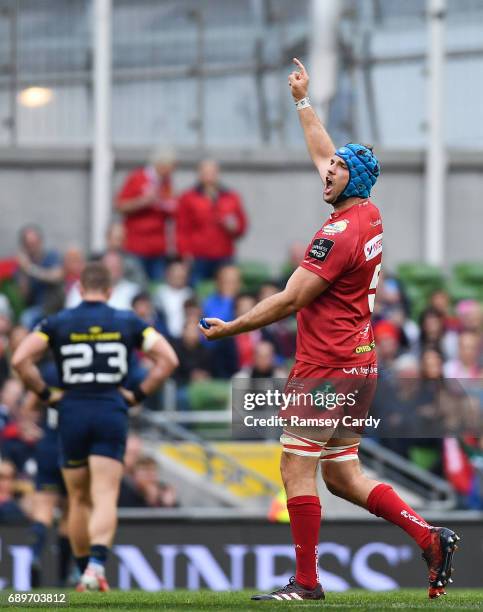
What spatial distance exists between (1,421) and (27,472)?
534 millimetres

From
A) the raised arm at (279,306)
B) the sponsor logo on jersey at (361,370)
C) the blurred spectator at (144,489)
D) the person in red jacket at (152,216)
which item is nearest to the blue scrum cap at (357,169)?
the raised arm at (279,306)

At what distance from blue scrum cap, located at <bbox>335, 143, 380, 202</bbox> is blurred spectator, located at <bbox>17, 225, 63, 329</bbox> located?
900 centimetres

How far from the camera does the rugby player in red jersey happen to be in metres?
8.05

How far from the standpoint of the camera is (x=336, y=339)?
8211 millimetres

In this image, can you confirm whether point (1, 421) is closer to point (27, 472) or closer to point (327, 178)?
point (27, 472)

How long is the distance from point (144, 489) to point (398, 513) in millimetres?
6794

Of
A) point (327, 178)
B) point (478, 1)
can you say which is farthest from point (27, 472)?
point (478, 1)

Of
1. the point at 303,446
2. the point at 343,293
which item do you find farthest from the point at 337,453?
the point at 343,293

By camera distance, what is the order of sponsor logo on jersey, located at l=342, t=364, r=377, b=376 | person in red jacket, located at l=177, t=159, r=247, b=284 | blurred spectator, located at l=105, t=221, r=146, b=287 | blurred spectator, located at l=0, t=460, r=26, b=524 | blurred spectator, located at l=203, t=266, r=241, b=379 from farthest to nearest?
person in red jacket, located at l=177, t=159, r=247, b=284
blurred spectator, located at l=105, t=221, r=146, b=287
blurred spectator, located at l=203, t=266, r=241, b=379
blurred spectator, located at l=0, t=460, r=26, b=524
sponsor logo on jersey, located at l=342, t=364, r=377, b=376

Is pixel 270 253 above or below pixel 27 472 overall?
above

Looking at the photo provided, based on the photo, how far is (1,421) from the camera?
1501 centimetres

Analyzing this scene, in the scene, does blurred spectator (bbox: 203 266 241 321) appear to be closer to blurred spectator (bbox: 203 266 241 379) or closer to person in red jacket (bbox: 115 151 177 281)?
blurred spectator (bbox: 203 266 241 379)

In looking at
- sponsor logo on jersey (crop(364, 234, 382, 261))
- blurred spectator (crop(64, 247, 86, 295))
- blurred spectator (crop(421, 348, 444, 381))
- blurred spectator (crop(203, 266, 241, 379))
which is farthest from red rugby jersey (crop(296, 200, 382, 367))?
blurred spectator (crop(64, 247, 86, 295))

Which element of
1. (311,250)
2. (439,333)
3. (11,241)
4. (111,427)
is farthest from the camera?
(11,241)
